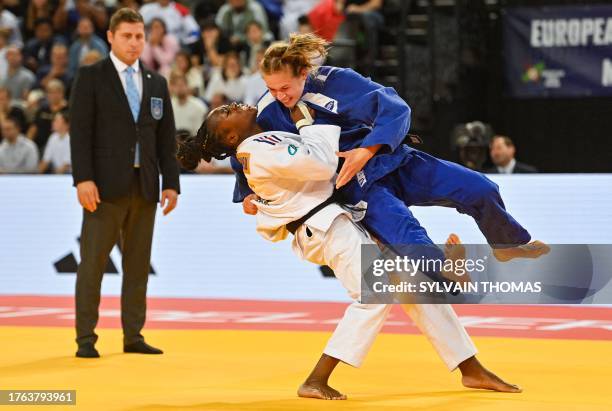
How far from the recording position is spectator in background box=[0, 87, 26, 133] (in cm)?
1240

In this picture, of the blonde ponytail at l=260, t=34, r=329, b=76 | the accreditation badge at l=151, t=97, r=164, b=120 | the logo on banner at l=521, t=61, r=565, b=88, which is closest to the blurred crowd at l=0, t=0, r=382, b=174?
the logo on banner at l=521, t=61, r=565, b=88

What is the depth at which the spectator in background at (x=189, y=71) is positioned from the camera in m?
12.5

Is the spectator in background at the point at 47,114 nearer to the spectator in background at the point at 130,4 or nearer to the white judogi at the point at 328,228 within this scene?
the spectator in background at the point at 130,4

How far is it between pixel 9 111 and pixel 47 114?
48cm

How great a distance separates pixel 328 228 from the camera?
463 centimetres

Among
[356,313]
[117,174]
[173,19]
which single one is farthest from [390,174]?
[173,19]

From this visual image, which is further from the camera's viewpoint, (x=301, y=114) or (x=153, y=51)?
(x=153, y=51)

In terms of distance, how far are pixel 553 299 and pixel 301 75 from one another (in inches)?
59.1

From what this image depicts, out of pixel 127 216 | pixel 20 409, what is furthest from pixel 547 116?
pixel 20 409

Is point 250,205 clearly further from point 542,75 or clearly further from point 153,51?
point 153,51

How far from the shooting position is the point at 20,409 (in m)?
4.33

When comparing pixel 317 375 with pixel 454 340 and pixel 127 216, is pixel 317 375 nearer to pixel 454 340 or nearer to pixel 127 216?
pixel 454 340

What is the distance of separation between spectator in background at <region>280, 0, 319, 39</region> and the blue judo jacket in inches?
316

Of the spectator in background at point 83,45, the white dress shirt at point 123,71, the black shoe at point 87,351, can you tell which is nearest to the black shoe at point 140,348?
the black shoe at point 87,351
